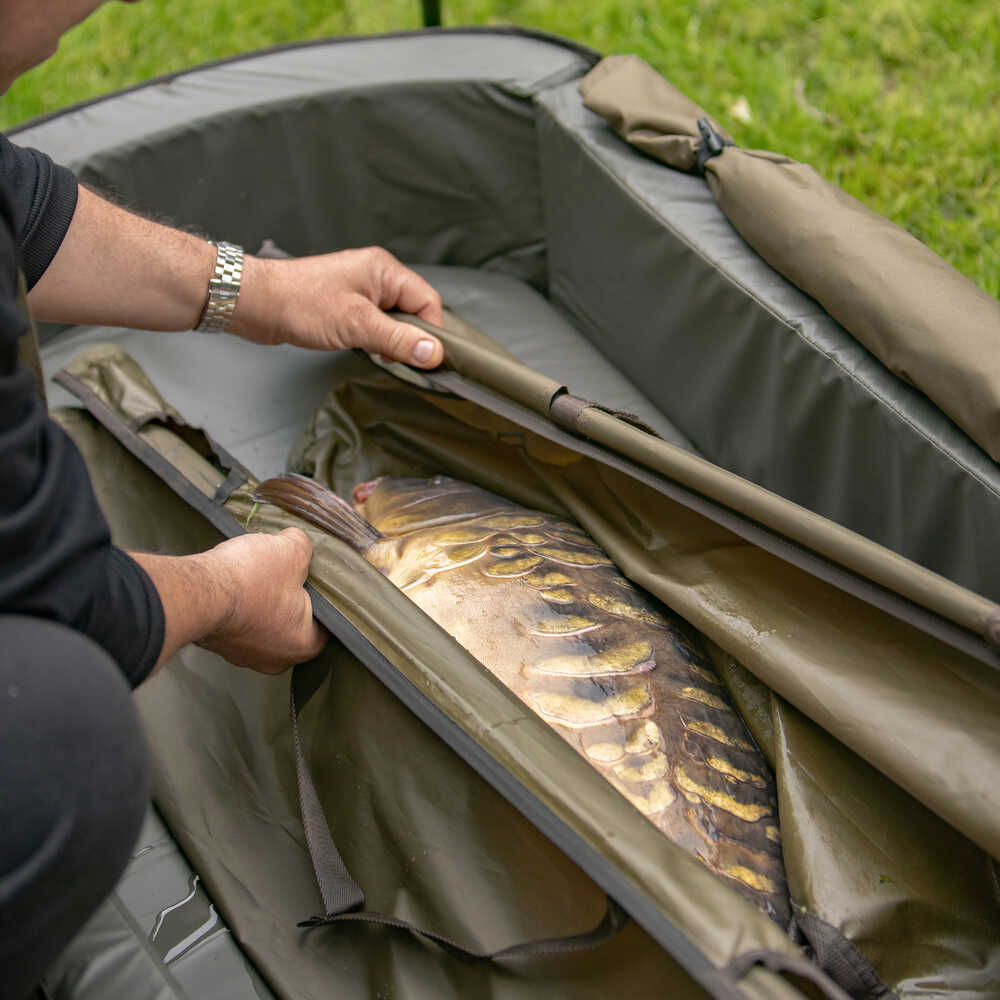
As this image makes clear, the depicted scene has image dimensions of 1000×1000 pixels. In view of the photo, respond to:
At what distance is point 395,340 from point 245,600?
59 centimetres

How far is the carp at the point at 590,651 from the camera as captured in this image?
110 centimetres

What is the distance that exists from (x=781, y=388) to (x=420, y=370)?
556 millimetres

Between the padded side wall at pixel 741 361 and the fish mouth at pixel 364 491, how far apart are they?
55cm

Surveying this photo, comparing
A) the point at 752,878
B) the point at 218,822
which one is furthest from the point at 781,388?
the point at 218,822

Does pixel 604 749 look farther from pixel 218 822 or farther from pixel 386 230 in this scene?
pixel 386 230

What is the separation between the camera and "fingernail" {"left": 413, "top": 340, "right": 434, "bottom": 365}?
4.93 feet

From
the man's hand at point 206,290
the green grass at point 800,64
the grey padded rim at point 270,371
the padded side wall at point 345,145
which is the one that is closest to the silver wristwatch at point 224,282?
the man's hand at point 206,290

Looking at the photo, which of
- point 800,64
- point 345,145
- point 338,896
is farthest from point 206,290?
point 800,64

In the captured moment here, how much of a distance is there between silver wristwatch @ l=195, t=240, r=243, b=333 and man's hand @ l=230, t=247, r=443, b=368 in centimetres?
1

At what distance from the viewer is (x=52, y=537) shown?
86cm

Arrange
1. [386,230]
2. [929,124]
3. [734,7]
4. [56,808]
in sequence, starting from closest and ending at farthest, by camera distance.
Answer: [56,808] → [386,230] → [929,124] → [734,7]

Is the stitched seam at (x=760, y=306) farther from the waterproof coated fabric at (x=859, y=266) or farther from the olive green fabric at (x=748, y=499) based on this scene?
the olive green fabric at (x=748, y=499)

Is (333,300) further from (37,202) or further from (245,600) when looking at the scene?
(245,600)

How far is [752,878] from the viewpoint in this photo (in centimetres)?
106
